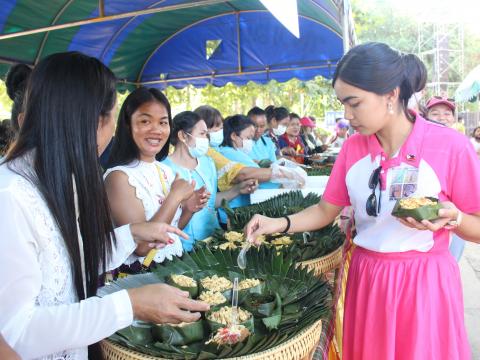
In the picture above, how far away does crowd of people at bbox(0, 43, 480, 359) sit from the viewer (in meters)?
1.05

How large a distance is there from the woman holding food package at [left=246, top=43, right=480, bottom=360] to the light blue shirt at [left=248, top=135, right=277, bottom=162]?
3151 millimetres

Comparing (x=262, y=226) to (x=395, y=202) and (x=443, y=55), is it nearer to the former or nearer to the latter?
(x=395, y=202)

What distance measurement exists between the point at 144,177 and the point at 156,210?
0.59ft

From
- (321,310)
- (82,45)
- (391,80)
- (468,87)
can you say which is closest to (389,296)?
(321,310)

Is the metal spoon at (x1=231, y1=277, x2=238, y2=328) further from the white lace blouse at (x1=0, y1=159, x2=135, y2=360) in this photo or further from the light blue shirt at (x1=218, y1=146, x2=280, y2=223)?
the light blue shirt at (x1=218, y1=146, x2=280, y2=223)

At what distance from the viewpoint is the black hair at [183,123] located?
124 inches

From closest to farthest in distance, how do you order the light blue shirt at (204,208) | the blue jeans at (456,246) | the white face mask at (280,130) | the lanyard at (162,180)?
the lanyard at (162,180)
the light blue shirt at (204,208)
the blue jeans at (456,246)
the white face mask at (280,130)

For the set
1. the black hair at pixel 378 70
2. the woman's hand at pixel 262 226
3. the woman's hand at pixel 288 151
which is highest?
the black hair at pixel 378 70

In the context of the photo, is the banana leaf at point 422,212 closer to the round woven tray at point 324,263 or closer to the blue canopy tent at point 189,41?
the round woven tray at point 324,263

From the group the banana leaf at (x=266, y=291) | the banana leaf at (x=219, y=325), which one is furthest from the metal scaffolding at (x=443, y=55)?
the banana leaf at (x=219, y=325)

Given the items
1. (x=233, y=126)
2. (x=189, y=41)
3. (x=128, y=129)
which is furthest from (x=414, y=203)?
(x=189, y=41)

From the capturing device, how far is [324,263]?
2.12 metres

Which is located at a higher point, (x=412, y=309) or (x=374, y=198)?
(x=374, y=198)

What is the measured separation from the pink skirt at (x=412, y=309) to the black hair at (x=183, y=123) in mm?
1744
